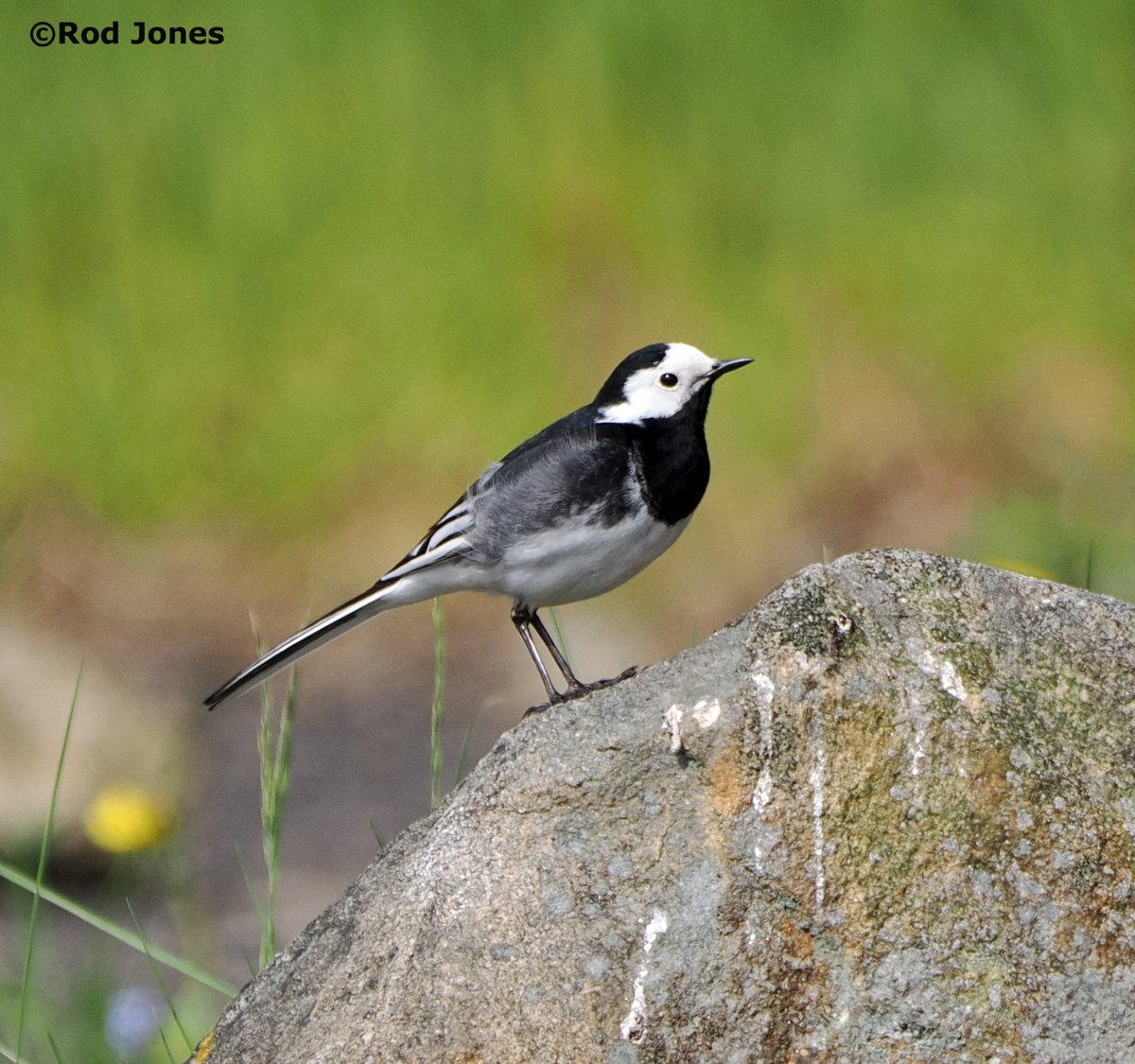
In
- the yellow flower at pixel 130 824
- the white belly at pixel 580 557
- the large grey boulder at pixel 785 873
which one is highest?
the white belly at pixel 580 557

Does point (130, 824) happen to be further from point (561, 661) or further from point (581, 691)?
point (581, 691)

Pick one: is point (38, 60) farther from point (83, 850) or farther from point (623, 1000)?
point (623, 1000)

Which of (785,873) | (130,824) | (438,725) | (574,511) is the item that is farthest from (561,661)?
(785,873)

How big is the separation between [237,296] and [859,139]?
3.18 metres

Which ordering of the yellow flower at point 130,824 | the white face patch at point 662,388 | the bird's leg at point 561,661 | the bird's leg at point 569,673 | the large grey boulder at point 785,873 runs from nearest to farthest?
the large grey boulder at point 785,873
the bird's leg at point 569,673
the bird's leg at point 561,661
the white face patch at point 662,388
the yellow flower at point 130,824

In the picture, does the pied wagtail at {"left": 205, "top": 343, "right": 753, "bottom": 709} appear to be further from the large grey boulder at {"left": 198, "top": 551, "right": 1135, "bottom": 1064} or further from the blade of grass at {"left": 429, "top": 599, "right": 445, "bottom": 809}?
the large grey boulder at {"left": 198, "top": 551, "right": 1135, "bottom": 1064}

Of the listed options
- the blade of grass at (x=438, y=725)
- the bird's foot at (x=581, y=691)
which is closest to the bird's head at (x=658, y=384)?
the bird's foot at (x=581, y=691)

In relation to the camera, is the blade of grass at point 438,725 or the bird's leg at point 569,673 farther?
the blade of grass at point 438,725

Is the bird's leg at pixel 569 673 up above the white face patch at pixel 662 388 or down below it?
below

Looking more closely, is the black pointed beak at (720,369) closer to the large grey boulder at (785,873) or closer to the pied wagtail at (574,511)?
the pied wagtail at (574,511)

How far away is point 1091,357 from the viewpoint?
338 inches

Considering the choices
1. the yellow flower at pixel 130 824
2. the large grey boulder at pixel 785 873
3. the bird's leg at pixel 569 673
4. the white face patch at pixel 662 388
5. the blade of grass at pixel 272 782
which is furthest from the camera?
the yellow flower at pixel 130 824

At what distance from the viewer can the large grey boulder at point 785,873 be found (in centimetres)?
264

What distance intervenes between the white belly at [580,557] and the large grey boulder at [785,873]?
1.43 m
